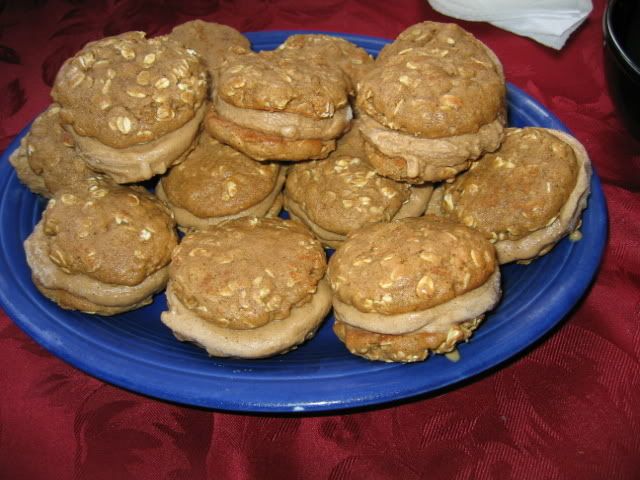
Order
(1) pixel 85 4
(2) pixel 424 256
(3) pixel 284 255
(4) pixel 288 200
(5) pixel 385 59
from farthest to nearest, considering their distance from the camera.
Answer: (1) pixel 85 4 → (4) pixel 288 200 → (5) pixel 385 59 → (3) pixel 284 255 → (2) pixel 424 256

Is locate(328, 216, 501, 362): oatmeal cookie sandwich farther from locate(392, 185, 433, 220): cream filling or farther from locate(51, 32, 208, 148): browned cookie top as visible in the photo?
locate(51, 32, 208, 148): browned cookie top

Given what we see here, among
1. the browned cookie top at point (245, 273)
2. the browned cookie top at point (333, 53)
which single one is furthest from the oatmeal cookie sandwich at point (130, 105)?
the browned cookie top at point (333, 53)

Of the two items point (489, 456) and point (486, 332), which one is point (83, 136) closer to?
point (486, 332)

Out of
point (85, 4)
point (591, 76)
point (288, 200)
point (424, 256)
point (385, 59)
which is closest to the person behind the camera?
point (424, 256)

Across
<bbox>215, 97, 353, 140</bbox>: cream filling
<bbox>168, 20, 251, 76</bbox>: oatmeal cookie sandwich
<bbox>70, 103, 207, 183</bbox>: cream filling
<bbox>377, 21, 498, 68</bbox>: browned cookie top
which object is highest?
<bbox>377, 21, 498, 68</bbox>: browned cookie top

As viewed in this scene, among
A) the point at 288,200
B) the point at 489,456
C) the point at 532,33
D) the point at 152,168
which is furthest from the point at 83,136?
the point at 532,33

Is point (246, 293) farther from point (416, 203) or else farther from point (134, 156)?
point (416, 203)

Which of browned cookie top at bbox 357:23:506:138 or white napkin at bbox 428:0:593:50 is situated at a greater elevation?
browned cookie top at bbox 357:23:506:138

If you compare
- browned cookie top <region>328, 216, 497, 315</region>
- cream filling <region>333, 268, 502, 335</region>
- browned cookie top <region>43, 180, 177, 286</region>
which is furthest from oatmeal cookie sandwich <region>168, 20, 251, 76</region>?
cream filling <region>333, 268, 502, 335</region>
